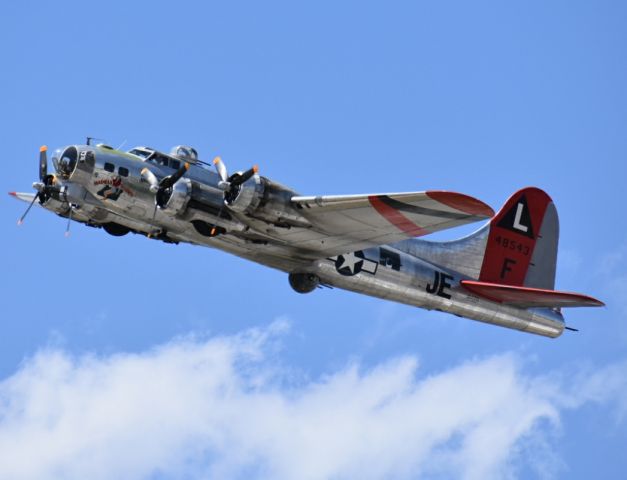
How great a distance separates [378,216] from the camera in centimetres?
2806

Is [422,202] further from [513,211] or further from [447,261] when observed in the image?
[513,211]

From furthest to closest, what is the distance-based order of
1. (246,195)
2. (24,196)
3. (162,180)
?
(24,196) → (162,180) → (246,195)

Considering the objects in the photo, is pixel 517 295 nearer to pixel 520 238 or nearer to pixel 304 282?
pixel 520 238

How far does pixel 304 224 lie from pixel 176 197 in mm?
3322

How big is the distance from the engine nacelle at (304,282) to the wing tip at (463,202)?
5780 millimetres

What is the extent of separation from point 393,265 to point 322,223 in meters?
3.76

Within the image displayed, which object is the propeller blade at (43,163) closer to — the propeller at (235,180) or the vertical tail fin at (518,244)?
the propeller at (235,180)

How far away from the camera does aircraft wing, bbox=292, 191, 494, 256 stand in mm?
26391

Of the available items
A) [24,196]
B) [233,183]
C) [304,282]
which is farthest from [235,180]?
[24,196]

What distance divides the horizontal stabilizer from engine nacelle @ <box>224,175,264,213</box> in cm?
812

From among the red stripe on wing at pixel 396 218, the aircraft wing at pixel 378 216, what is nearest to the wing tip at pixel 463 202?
the aircraft wing at pixel 378 216

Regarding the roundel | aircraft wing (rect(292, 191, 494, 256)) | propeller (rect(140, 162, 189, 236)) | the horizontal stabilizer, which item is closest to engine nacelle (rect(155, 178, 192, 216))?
propeller (rect(140, 162, 189, 236))

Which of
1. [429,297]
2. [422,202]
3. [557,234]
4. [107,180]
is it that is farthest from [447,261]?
[107,180]

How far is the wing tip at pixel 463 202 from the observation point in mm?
25828
